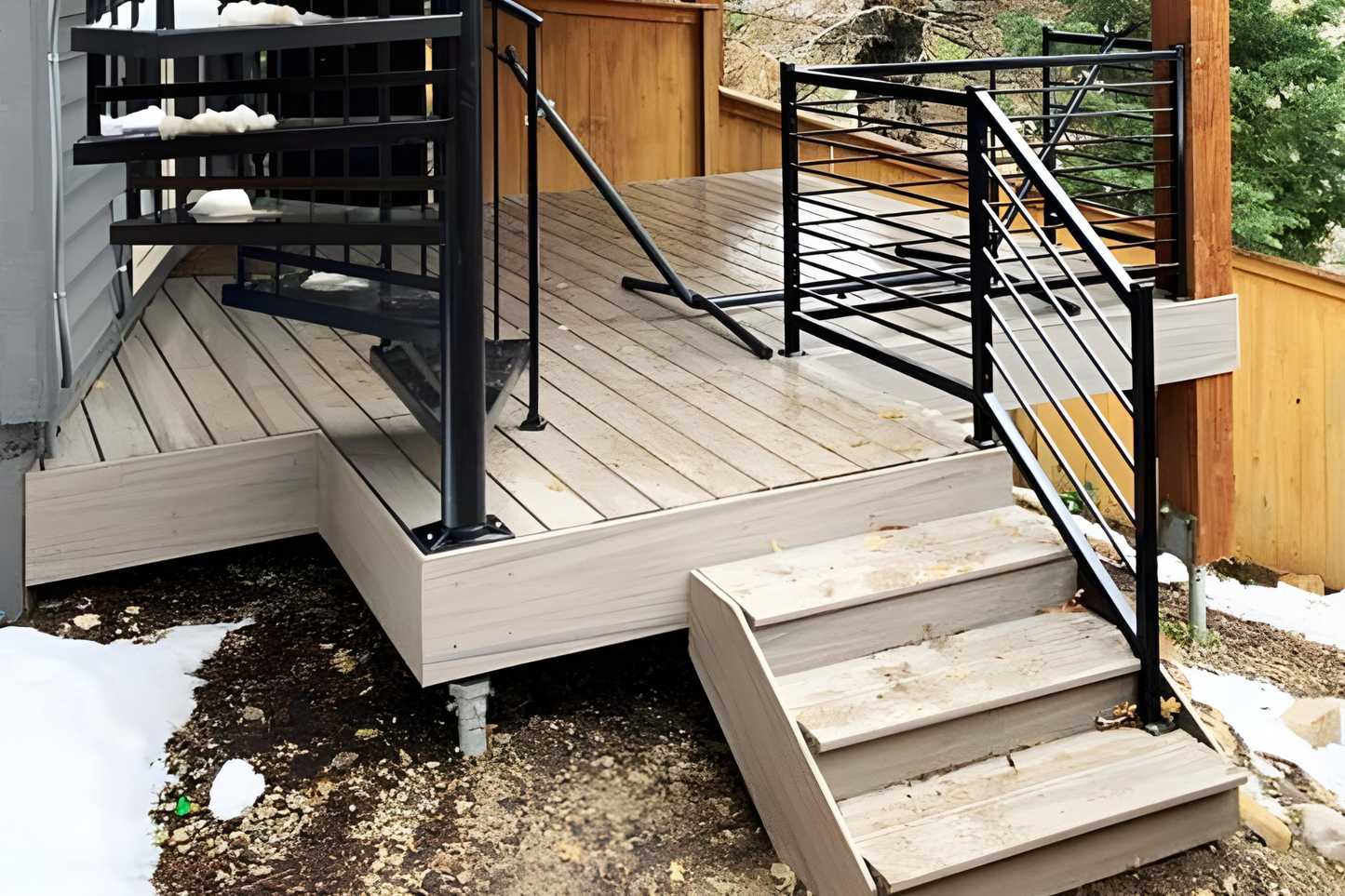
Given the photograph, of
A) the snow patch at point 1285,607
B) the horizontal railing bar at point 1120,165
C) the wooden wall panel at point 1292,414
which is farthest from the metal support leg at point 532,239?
the wooden wall panel at point 1292,414

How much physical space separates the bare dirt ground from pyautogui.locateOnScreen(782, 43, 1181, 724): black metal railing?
84 cm

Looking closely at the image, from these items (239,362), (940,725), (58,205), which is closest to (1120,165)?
(940,725)

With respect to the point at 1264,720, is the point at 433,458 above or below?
above

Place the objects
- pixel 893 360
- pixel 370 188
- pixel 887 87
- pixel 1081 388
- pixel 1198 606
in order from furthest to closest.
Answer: pixel 1198 606 → pixel 893 360 → pixel 887 87 → pixel 1081 388 → pixel 370 188

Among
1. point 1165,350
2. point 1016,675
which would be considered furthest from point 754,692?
point 1165,350

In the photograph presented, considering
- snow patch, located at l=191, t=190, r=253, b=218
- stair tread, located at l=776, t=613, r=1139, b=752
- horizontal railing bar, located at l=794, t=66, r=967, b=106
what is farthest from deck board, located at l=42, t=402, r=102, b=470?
horizontal railing bar, located at l=794, t=66, r=967, b=106

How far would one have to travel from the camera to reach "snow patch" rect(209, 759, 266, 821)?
2.55 meters

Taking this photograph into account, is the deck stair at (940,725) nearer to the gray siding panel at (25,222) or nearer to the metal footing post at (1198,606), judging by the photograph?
the gray siding panel at (25,222)

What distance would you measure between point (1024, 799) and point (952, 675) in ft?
0.97

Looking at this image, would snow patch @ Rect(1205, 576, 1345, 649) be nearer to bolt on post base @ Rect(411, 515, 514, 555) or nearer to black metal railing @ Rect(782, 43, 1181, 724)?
black metal railing @ Rect(782, 43, 1181, 724)

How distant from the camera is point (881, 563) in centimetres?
275

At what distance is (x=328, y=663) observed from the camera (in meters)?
3.09

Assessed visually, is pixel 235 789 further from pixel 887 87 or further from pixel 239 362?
pixel 887 87

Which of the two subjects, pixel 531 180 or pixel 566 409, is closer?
pixel 531 180
